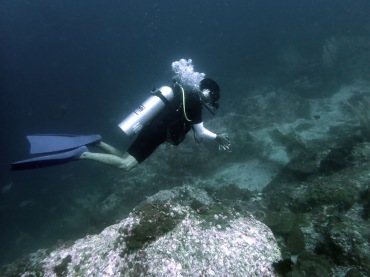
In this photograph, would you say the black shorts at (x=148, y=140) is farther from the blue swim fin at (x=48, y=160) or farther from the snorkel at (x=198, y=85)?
the blue swim fin at (x=48, y=160)

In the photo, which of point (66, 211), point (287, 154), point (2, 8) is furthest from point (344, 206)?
point (2, 8)

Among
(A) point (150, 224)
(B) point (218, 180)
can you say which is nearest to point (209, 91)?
(A) point (150, 224)

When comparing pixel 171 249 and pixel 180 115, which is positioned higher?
pixel 180 115

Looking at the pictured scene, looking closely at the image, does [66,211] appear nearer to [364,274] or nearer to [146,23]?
[364,274]

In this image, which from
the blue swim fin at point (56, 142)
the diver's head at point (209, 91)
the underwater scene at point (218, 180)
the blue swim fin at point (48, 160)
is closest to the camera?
the underwater scene at point (218, 180)

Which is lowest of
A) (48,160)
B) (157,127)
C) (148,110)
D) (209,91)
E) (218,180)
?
(218,180)

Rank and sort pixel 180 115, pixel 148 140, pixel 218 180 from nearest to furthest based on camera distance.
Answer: pixel 180 115 < pixel 148 140 < pixel 218 180

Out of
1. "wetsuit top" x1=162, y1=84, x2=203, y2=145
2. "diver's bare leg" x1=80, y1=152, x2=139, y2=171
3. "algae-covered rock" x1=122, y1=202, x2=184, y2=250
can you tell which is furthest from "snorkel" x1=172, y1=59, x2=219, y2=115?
"algae-covered rock" x1=122, y1=202, x2=184, y2=250

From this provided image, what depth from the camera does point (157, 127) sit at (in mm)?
5277

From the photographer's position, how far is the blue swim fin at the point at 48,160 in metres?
4.82

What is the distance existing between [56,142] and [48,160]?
2.34 ft

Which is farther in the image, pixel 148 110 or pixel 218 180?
pixel 218 180

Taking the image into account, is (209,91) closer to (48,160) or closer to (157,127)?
(157,127)

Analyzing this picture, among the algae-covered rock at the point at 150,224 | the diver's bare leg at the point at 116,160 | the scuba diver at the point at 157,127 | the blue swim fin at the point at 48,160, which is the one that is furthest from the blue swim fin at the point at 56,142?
the algae-covered rock at the point at 150,224
